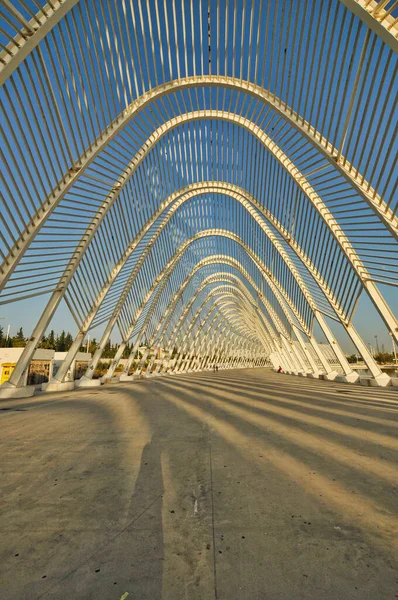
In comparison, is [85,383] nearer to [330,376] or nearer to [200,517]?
[330,376]

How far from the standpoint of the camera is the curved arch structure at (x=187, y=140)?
381 inches

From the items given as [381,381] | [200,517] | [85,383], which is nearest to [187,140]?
[85,383]

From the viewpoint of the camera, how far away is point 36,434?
5559mm

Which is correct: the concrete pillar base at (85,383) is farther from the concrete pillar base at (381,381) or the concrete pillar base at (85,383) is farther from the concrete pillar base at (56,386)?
the concrete pillar base at (381,381)

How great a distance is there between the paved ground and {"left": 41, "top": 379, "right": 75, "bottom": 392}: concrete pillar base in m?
12.0

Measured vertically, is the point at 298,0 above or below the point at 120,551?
above

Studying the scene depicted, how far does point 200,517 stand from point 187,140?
2220 cm

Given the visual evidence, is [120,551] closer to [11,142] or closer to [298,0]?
[11,142]

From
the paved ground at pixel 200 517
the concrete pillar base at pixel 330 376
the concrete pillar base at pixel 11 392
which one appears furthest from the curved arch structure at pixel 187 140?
the paved ground at pixel 200 517

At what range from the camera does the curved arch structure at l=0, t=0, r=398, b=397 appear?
31.8ft

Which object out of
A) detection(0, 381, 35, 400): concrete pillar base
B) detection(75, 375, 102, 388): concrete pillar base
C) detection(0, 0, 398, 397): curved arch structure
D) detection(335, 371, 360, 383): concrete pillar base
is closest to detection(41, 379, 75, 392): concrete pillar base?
detection(0, 0, 398, 397): curved arch structure

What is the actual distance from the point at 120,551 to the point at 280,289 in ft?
96.3

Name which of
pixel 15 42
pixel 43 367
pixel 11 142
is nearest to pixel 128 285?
pixel 43 367

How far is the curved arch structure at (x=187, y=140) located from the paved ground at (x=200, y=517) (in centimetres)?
869
